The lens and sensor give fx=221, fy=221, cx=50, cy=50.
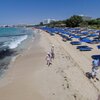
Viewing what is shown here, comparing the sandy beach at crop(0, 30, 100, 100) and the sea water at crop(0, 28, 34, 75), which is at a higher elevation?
the sandy beach at crop(0, 30, 100, 100)

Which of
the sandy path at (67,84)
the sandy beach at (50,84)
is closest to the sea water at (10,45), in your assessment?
the sandy beach at (50,84)

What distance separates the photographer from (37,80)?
16.0m

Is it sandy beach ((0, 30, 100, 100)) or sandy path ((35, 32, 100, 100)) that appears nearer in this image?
sandy path ((35, 32, 100, 100))

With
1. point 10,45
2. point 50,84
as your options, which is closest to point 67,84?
point 50,84

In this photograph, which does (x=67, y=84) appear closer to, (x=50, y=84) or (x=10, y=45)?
(x=50, y=84)

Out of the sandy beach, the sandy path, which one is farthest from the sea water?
the sandy path

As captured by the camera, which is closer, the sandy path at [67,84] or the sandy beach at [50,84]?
the sandy path at [67,84]

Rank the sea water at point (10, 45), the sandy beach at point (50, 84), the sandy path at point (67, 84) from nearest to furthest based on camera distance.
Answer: the sandy path at point (67, 84) < the sandy beach at point (50, 84) < the sea water at point (10, 45)

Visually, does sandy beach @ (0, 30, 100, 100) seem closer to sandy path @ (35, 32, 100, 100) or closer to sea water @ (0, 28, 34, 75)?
Answer: sandy path @ (35, 32, 100, 100)

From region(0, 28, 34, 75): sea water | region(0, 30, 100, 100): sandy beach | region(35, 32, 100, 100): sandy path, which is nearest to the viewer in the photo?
region(35, 32, 100, 100): sandy path

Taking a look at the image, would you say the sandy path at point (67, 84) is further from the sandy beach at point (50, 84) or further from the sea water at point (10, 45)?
the sea water at point (10, 45)

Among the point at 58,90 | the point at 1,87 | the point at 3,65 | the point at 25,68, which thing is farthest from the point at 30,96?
the point at 3,65

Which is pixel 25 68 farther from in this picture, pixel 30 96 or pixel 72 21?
pixel 72 21

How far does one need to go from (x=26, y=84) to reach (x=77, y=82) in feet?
11.5
